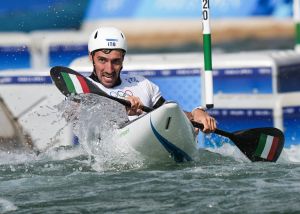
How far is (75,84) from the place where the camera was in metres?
8.04

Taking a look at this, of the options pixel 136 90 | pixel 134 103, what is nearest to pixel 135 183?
pixel 134 103

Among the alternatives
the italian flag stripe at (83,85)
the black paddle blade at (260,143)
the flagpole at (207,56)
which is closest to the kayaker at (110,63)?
the italian flag stripe at (83,85)

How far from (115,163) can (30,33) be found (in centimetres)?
517

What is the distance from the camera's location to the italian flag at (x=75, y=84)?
794 centimetres

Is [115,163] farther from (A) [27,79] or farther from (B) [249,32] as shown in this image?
(B) [249,32]

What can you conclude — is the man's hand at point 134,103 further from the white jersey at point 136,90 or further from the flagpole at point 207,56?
the flagpole at point 207,56

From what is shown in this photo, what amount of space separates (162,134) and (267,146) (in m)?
Result: 1.04

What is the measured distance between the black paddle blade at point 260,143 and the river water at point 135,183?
9 cm

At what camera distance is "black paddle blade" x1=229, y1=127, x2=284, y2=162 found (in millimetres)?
8180

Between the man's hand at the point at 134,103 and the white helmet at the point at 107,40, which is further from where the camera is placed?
the white helmet at the point at 107,40

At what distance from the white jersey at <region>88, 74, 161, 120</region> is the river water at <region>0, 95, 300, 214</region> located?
0.39 meters

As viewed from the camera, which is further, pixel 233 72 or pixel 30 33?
pixel 30 33

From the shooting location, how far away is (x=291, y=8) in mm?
12086

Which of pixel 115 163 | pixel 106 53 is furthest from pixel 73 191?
pixel 106 53
